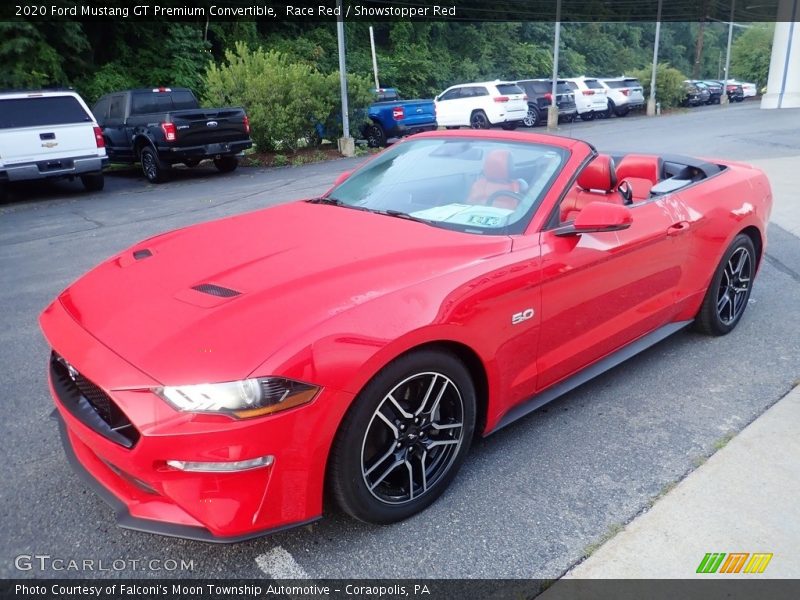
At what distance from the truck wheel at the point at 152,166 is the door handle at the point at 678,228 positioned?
11.4m

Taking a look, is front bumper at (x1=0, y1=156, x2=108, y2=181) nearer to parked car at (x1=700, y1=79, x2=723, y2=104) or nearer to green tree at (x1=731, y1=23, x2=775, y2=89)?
parked car at (x1=700, y1=79, x2=723, y2=104)

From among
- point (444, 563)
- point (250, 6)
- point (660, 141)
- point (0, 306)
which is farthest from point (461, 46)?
point (444, 563)

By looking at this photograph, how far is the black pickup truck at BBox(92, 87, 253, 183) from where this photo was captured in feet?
42.3

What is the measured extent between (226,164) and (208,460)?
1360 centimetres

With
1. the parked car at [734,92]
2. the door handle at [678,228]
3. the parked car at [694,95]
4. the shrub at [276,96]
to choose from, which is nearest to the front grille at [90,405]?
the door handle at [678,228]

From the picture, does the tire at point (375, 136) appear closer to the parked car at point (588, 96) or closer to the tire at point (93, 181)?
the tire at point (93, 181)

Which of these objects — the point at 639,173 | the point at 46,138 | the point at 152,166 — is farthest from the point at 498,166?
the point at 152,166

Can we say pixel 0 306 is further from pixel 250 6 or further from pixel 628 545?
pixel 250 6

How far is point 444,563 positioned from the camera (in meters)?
2.48

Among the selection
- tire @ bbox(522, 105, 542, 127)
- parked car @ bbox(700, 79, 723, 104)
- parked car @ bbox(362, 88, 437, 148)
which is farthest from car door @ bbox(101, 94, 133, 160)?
parked car @ bbox(700, 79, 723, 104)

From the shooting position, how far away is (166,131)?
12.8m

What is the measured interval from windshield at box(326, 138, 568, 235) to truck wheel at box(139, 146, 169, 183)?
10.3 meters

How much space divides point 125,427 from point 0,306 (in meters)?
4.17

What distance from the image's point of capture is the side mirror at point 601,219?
10.0 feet
